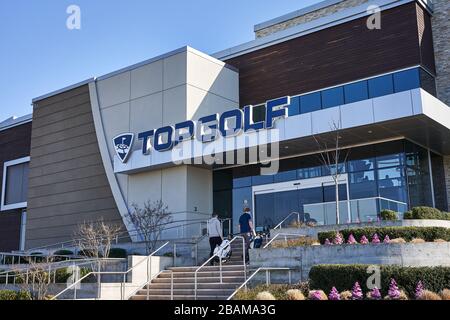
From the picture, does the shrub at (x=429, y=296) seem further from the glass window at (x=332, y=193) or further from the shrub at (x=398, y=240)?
the glass window at (x=332, y=193)

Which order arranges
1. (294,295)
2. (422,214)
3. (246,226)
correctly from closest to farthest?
(294,295), (422,214), (246,226)

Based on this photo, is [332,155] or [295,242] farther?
[332,155]

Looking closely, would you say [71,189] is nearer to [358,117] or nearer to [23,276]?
[23,276]

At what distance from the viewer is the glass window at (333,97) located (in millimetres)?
25391

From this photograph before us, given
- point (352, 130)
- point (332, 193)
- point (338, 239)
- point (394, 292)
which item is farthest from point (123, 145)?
point (394, 292)

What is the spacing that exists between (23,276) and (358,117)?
13333 mm

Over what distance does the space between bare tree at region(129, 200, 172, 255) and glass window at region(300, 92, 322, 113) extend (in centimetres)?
817

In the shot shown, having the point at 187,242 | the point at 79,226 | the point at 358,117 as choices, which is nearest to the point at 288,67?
the point at 358,117

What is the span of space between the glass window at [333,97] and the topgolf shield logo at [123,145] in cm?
976

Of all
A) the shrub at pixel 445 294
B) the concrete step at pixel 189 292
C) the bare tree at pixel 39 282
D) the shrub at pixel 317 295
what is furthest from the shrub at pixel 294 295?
the bare tree at pixel 39 282

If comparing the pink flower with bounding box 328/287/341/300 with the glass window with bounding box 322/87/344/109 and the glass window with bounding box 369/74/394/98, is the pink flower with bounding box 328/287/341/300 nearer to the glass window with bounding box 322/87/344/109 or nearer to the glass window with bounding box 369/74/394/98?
the glass window with bounding box 369/74/394/98

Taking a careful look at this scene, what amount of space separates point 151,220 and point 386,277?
48.0 ft

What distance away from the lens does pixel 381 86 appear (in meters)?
24.1

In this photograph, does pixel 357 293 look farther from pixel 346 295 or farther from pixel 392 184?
pixel 392 184
